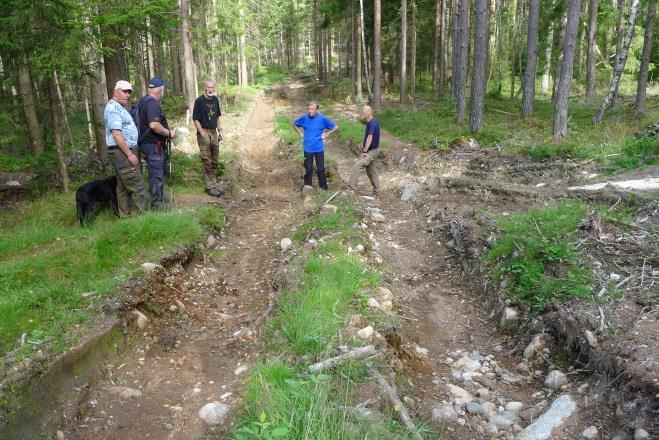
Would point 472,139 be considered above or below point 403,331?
above

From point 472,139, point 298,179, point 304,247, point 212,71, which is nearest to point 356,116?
point 472,139

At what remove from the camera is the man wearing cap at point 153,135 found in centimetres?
820

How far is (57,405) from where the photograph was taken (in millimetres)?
3959

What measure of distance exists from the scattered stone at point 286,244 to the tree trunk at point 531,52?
14631 mm

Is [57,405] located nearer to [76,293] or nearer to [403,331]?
[76,293]

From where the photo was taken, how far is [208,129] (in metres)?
10.4

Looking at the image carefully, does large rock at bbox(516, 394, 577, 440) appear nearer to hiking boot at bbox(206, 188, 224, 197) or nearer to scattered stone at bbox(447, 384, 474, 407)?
scattered stone at bbox(447, 384, 474, 407)

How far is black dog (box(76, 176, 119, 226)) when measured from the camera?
777 cm

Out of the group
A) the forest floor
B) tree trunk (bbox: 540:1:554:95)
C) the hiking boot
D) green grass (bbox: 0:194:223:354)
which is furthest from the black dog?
tree trunk (bbox: 540:1:554:95)

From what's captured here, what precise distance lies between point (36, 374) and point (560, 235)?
6116mm

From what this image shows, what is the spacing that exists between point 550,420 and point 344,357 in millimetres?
1750

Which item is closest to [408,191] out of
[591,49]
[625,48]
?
[625,48]

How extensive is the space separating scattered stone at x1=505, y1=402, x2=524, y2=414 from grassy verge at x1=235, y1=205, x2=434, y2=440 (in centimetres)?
129

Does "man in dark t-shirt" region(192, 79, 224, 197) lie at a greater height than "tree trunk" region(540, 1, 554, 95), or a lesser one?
lesser
